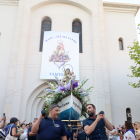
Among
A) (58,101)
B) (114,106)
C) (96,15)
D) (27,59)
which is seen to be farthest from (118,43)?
(58,101)

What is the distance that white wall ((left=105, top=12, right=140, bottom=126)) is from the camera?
11891mm

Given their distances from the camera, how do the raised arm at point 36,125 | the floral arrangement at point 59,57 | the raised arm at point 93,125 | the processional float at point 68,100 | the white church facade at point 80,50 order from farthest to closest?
the floral arrangement at point 59,57
the white church facade at point 80,50
the processional float at point 68,100
the raised arm at point 93,125
the raised arm at point 36,125

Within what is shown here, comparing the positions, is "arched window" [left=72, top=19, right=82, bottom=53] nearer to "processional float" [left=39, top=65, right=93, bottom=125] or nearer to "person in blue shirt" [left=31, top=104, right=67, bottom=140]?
"processional float" [left=39, top=65, right=93, bottom=125]

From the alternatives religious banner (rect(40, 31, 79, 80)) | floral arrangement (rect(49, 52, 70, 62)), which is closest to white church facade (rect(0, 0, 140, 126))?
religious banner (rect(40, 31, 79, 80))

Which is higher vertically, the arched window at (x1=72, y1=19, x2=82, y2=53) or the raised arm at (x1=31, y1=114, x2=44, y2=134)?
the arched window at (x1=72, y1=19, x2=82, y2=53)

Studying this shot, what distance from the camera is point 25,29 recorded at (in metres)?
12.9

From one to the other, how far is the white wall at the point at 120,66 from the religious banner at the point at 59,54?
271cm

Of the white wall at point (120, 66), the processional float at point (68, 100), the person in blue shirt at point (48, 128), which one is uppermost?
the white wall at point (120, 66)

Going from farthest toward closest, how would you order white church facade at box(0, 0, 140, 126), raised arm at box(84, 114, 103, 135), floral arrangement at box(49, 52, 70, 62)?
floral arrangement at box(49, 52, 70, 62), white church facade at box(0, 0, 140, 126), raised arm at box(84, 114, 103, 135)

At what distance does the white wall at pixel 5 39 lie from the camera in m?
11.8

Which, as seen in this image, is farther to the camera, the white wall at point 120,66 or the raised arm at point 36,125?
the white wall at point 120,66

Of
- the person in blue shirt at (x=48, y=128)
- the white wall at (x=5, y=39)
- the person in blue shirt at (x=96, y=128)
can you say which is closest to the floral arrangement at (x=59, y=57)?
the white wall at (x=5, y=39)

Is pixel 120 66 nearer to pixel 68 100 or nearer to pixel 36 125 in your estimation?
pixel 68 100

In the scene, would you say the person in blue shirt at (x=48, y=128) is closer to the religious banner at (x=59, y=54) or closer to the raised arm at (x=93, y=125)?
the raised arm at (x=93, y=125)
